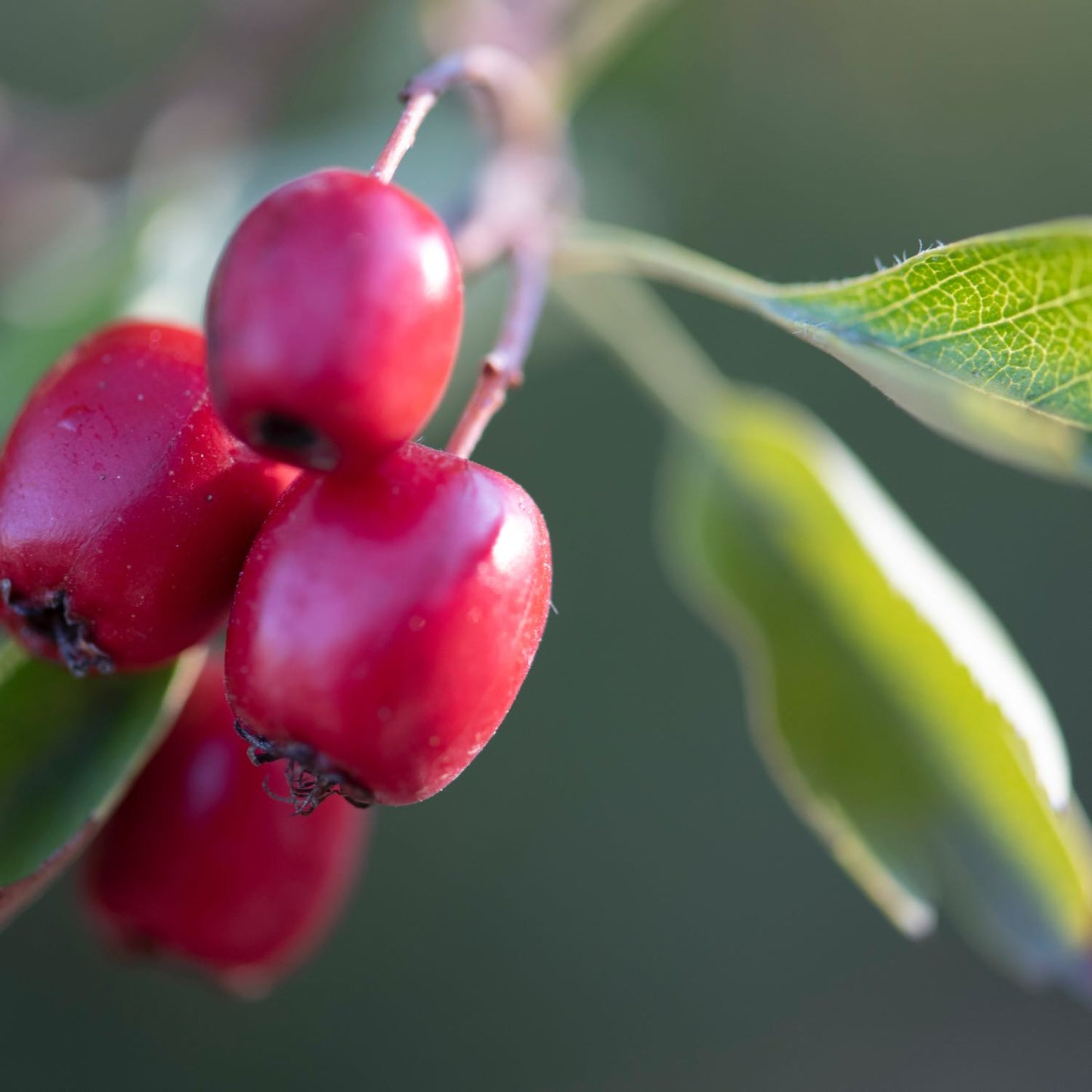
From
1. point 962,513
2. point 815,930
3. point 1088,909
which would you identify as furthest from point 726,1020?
point 1088,909

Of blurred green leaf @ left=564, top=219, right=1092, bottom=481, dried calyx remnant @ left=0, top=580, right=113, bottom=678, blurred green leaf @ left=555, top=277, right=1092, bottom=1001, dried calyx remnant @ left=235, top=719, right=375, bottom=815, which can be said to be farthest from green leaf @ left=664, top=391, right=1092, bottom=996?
dried calyx remnant @ left=0, top=580, right=113, bottom=678

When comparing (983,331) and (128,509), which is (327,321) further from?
(983,331)

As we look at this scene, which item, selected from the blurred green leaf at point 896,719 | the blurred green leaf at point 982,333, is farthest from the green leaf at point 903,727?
the blurred green leaf at point 982,333

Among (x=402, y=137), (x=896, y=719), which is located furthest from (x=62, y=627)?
(x=896, y=719)

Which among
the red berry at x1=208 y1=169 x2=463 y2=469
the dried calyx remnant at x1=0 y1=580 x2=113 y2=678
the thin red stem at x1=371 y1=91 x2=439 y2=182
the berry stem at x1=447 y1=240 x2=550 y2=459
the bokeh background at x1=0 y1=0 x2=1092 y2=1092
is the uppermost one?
the thin red stem at x1=371 y1=91 x2=439 y2=182

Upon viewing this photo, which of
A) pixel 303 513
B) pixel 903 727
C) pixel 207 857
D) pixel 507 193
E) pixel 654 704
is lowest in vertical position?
pixel 654 704

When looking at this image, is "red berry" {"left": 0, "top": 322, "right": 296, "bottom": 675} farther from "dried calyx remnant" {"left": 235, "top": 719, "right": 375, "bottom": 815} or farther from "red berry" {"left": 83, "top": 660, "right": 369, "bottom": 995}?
"red berry" {"left": 83, "top": 660, "right": 369, "bottom": 995}

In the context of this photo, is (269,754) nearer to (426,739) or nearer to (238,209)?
(426,739)
